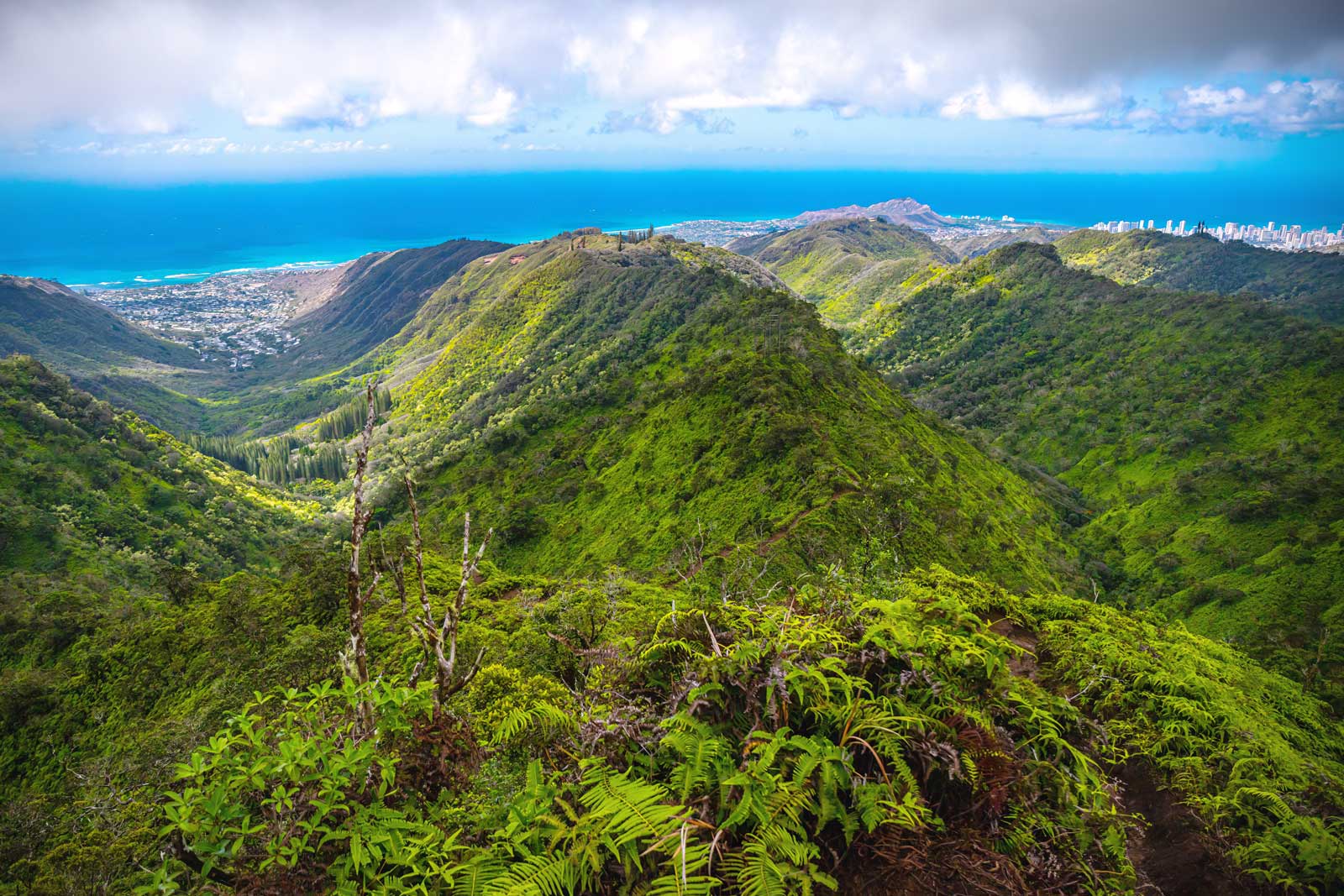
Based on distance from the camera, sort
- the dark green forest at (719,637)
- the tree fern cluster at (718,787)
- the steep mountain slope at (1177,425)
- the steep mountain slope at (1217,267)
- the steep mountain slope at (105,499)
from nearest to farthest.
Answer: the tree fern cluster at (718,787) < the dark green forest at (719,637) < the steep mountain slope at (1177,425) < the steep mountain slope at (105,499) < the steep mountain slope at (1217,267)

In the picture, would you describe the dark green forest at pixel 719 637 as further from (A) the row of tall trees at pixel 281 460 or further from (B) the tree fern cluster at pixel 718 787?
(A) the row of tall trees at pixel 281 460

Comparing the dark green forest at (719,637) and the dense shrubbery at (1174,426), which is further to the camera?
the dense shrubbery at (1174,426)

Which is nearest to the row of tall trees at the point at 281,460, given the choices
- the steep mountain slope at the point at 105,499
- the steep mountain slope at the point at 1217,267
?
the steep mountain slope at the point at 105,499

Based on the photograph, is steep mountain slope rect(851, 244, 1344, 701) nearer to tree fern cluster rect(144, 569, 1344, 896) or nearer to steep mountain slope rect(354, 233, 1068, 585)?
steep mountain slope rect(354, 233, 1068, 585)

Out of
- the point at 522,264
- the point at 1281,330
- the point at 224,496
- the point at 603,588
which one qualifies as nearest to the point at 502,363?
the point at 224,496

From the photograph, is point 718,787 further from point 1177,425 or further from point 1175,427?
point 1177,425

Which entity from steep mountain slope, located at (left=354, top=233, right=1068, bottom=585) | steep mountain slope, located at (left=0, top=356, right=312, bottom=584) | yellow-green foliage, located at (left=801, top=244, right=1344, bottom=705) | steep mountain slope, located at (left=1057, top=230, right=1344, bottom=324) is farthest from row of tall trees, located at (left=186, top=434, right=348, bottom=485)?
steep mountain slope, located at (left=1057, top=230, right=1344, bottom=324)
